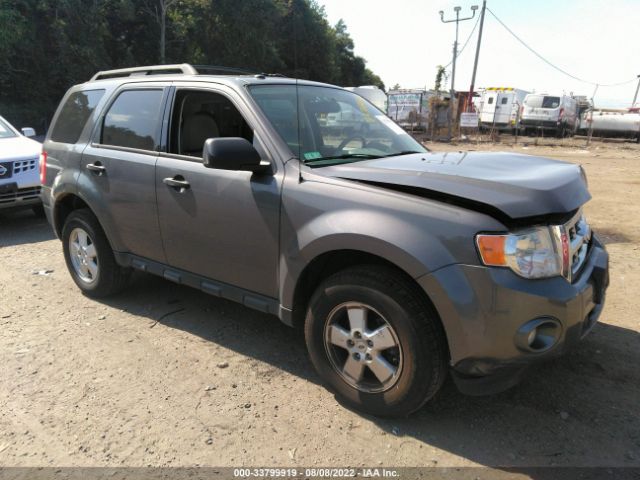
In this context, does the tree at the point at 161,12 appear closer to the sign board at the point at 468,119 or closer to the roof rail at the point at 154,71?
the sign board at the point at 468,119

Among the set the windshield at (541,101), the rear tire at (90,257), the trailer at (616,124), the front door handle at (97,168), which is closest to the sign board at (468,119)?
the windshield at (541,101)

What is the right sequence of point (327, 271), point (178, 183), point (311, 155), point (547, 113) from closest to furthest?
1. point (327, 271)
2. point (311, 155)
3. point (178, 183)
4. point (547, 113)

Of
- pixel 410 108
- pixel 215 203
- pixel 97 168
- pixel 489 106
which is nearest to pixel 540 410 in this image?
pixel 215 203

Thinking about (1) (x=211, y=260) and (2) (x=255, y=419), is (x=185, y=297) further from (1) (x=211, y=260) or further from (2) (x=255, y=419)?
(2) (x=255, y=419)

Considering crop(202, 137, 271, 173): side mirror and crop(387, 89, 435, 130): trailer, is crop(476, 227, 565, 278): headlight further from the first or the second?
crop(387, 89, 435, 130): trailer

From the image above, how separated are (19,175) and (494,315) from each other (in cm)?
700

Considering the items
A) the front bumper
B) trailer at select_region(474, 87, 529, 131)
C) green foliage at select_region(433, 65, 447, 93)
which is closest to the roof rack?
the front bumper

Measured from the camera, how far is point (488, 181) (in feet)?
8.32

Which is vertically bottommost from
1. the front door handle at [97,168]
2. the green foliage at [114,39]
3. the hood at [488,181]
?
the front door handle at [97,168]

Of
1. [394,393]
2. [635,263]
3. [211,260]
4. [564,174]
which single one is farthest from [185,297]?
[635,263]

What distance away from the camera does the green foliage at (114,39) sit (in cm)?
2008

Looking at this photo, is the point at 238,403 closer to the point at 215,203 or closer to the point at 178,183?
the point at 215,203

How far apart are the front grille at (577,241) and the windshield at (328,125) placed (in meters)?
1.26

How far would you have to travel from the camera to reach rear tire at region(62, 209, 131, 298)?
4336 mm
